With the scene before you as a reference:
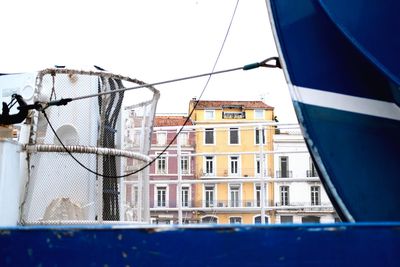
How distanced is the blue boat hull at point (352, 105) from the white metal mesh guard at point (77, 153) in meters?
2.00

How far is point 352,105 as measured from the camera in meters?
3.30

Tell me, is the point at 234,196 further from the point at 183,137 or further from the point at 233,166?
the point at 183,137

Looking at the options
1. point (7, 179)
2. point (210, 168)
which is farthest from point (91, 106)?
point (210, 168)

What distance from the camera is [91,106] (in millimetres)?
4945

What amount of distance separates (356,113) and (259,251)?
1.76m

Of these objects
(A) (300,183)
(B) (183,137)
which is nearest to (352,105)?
(B) (183,137)

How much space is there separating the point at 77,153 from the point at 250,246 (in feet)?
10.5

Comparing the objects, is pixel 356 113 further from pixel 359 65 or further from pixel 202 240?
pixel 202 240

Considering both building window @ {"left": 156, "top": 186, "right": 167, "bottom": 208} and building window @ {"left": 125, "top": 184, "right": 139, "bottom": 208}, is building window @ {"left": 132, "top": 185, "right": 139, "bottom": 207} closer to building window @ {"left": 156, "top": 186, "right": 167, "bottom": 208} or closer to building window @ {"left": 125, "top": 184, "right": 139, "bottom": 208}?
building window @ {"left": 125, "top": 184, "right": 139, "bottom": 208}

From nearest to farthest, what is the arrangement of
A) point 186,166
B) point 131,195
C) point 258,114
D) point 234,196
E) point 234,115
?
point 131,195, point 234,196, point 186,166, point 234,115, point 258,114

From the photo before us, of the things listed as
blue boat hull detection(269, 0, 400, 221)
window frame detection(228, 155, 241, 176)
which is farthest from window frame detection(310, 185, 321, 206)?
blue boat hull detection(269, 0, 400, 221)

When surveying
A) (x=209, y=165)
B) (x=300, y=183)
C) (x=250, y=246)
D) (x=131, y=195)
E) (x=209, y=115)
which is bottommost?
(x=250, y=246)

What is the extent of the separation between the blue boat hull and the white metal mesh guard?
1999 mm

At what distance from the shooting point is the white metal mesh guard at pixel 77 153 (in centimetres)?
468
